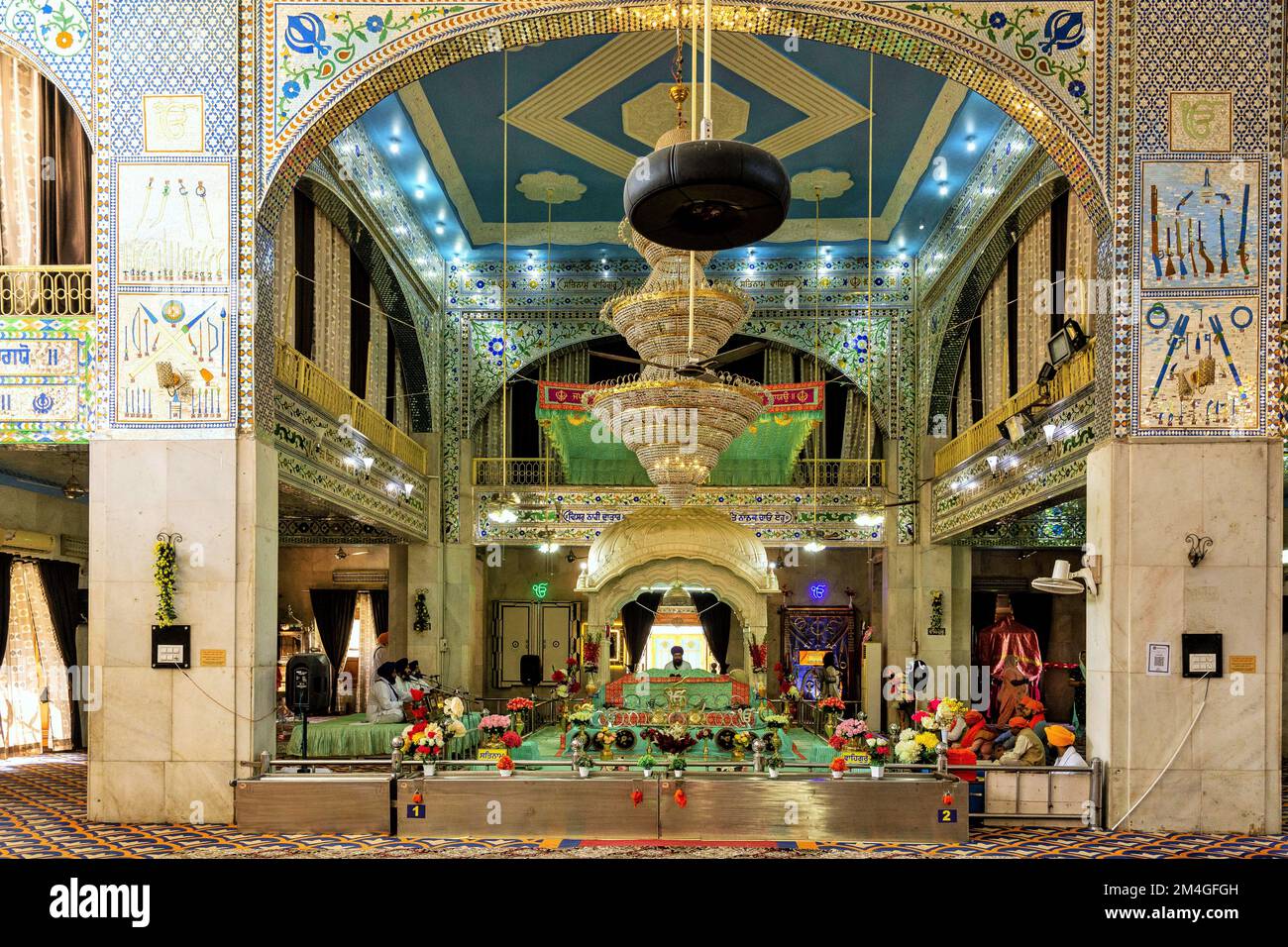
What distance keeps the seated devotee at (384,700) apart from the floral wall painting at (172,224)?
5.69 metres

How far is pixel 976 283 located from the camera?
1355cm

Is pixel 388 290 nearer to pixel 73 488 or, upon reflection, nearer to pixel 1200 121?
pixel 73 488

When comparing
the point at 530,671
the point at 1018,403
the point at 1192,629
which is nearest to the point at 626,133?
the point at 1018,403

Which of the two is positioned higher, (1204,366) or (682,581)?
(1204,366)

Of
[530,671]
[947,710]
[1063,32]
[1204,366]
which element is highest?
[1063,32]

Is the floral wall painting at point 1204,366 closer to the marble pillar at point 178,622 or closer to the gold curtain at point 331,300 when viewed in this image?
the marble pillar at point 178,622

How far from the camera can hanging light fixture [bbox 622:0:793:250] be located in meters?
3.68

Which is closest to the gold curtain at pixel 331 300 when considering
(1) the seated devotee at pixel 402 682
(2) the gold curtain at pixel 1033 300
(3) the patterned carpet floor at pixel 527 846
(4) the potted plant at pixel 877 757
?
(1) the seated devotee at pixel 402 682

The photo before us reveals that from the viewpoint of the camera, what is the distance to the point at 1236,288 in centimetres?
765

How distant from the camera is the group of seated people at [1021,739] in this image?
8.48 metres

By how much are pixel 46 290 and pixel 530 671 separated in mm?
11600

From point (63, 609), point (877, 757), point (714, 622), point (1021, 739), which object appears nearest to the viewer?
point (877, 757)

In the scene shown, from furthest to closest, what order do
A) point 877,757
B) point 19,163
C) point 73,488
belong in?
point 73,488
point 19,163
point 877,757

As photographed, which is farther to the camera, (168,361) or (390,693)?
(390,693)
